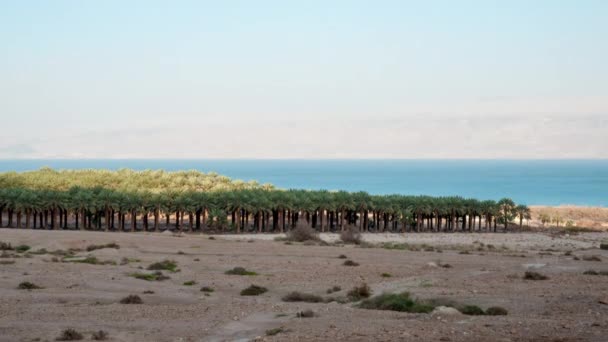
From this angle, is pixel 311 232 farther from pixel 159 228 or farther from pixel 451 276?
pixel 451 276

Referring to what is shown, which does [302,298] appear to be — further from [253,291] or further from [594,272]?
[594,272]

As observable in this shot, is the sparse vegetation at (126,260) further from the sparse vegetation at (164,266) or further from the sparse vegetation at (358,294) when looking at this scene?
the sparse vegetation at (358,294)

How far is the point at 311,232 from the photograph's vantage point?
51.3 m

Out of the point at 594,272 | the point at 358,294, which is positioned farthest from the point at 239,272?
the point at 594,272

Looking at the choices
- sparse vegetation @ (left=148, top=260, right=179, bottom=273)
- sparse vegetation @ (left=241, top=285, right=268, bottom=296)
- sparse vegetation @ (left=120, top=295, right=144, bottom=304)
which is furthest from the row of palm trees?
sparse vegetation @ (left=120, top=295, right=144, bottom=304)

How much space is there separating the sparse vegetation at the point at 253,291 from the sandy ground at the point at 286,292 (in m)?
0.29

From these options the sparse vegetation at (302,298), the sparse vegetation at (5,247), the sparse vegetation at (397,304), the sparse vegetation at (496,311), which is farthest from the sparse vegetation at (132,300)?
the sparse vegetation at (5,247)

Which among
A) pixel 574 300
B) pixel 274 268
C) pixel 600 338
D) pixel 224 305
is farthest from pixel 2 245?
pixel 600 338

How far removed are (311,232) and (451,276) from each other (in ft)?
77.1

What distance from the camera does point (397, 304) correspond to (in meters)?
20.2

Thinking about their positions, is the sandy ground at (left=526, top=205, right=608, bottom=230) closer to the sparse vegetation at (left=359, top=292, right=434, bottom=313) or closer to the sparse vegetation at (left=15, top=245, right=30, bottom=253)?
the sparse vegetation at (left=15, top=245, right=30, bottom=253)

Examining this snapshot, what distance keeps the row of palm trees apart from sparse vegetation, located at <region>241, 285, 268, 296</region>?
95.2 feet

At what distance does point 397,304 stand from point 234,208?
4065 cm

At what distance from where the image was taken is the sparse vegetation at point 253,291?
24913mm
